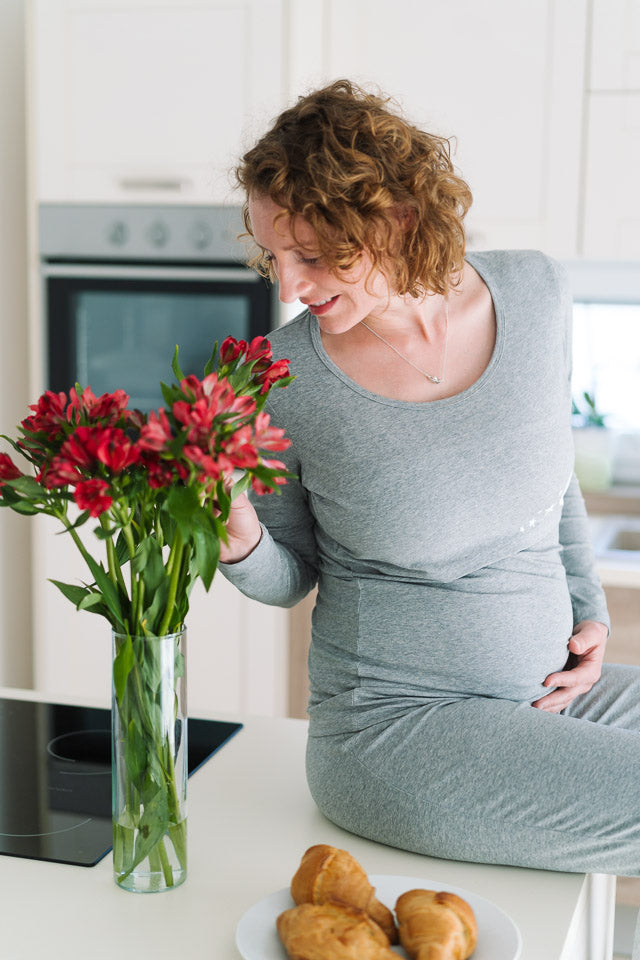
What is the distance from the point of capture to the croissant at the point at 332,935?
753 millimetres

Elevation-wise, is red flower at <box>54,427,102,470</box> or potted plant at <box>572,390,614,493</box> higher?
red flower at <box>54,427,102,470</box>

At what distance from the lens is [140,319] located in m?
2.40

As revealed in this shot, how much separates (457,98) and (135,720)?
1.83 m

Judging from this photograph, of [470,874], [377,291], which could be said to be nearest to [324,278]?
[377,291]

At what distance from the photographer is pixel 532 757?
1.02m

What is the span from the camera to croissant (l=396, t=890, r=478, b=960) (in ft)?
2.51

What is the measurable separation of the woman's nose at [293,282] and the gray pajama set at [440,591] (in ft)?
0.39

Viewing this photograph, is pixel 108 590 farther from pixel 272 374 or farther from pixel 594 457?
pixel 594 457

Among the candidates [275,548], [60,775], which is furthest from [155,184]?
[60,775]

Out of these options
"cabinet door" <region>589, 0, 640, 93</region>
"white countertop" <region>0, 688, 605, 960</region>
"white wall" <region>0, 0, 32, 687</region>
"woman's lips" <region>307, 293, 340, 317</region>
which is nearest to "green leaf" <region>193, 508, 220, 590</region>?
"white countertop" <region>0, 688, 605, 960</region>

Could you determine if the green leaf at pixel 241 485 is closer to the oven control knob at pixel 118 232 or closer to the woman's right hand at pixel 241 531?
the woman's right hand at pixel 241 531

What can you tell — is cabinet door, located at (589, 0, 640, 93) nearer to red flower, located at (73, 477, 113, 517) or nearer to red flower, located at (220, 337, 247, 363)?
red flower, located at (220, 337, 247, 363)

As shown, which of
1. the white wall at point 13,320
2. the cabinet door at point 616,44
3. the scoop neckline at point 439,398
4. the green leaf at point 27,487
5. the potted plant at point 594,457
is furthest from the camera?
the potted plant at point 594,457

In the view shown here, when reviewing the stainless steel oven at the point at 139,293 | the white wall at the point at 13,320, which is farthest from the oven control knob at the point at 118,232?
the white wall at the point at 13,320
